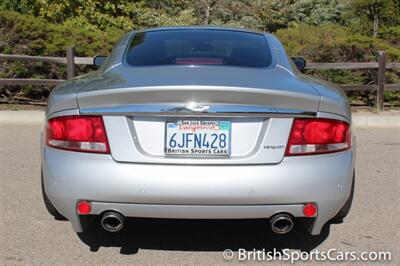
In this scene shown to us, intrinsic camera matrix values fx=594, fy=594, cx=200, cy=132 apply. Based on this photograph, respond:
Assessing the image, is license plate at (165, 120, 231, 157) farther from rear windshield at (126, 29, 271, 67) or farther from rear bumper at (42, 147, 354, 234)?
rear windshield at (126, 29, 271, 67)

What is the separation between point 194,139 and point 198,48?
139cm

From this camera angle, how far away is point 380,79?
10602mm

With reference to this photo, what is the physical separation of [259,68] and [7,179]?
124 inches

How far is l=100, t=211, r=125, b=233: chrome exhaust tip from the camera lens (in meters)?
3.43

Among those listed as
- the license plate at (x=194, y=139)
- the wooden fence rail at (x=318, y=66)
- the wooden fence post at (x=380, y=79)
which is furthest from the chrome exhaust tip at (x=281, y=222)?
the wooden fence post at (x=380, y=79)

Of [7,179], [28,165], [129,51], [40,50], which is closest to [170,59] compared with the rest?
[129,51]

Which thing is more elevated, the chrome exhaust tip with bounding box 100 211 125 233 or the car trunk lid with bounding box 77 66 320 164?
the car trunk lid with bounding box 77 66 320 164

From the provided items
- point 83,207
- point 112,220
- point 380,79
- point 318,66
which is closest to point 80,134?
point 83,207

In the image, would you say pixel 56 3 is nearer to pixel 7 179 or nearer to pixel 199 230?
pixel 7 179

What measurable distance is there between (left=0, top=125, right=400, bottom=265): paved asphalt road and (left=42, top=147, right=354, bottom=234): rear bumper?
62 cm

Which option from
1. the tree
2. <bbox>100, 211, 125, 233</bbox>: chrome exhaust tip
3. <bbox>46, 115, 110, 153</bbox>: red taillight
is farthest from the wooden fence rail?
the tree

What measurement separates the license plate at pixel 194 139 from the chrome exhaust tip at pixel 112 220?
0.48m

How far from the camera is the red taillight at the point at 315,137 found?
339cm

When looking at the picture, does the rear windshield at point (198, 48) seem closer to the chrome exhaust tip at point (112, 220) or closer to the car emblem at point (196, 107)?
the car emblem at point (196, 107)
